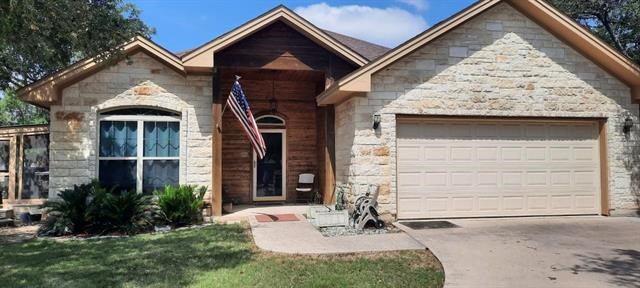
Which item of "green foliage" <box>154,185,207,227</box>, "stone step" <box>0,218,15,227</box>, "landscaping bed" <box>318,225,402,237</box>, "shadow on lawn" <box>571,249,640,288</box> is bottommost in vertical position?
"stone step" <box>0,218,15,227</box>

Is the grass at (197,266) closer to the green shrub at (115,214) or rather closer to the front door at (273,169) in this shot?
the green shrub at (115,214)

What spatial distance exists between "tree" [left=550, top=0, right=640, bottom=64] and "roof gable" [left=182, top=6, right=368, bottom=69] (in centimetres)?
988

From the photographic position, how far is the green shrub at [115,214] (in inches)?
353

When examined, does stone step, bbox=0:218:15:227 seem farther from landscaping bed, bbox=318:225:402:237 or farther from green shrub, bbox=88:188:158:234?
landscaping bed, bbox=318:225:402:237

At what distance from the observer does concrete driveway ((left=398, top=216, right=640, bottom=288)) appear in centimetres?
535

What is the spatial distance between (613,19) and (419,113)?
425 inches

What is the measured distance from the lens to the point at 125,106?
10.5 meters

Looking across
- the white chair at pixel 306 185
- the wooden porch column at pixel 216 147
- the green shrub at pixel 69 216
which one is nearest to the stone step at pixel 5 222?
the green shrub at pixel 69 216

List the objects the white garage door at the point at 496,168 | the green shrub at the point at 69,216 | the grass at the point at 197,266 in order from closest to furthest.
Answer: the grass at the point at 197,266, the green shrub at the point at 69,216, the white garage door at the point at 496,168

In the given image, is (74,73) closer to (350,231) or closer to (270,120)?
(270,120)

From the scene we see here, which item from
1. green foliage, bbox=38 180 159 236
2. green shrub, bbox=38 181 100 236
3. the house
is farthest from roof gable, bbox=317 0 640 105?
green shrub, bbox=38 181 100 236

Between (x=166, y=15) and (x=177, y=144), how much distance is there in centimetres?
406

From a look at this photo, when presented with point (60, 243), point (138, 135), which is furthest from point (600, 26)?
point (60, 243)

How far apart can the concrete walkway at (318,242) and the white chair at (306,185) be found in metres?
4.03
